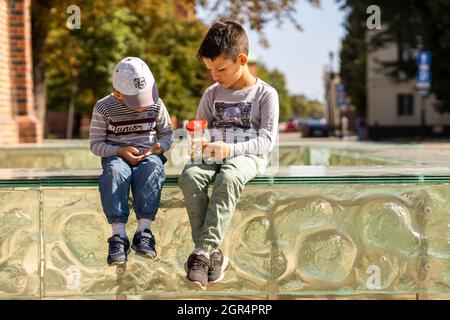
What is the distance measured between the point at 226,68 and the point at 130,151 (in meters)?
0.70

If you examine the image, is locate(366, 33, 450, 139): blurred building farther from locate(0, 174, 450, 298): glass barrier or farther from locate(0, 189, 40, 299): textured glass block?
locate(0, 189, 40, 299): textured glass block

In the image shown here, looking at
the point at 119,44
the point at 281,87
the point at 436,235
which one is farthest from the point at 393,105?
the point at 281,87

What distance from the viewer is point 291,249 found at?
4648 millimetres

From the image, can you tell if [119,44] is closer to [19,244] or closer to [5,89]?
[5,89]

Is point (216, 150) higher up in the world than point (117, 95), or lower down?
lower down

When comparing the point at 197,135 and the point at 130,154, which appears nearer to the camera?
the point at 197,135

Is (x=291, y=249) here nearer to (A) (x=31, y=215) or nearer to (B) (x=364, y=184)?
(B) (x=364, y=184)

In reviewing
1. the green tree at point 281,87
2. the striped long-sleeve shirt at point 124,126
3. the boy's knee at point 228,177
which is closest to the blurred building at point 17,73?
the striped long-sleeve shirt at point 124,126

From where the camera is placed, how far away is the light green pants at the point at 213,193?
4.01 meters

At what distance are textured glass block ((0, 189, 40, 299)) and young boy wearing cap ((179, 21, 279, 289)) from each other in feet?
3.47

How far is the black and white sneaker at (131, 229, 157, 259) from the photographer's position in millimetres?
4223

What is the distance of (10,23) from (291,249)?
1265 centimetres

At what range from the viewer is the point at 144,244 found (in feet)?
13.9
